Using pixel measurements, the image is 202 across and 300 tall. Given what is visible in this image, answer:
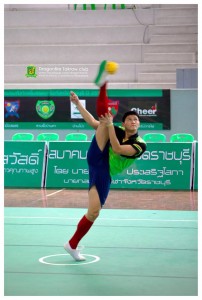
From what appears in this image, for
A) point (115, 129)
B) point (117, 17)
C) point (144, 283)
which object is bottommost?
point (144, 283)

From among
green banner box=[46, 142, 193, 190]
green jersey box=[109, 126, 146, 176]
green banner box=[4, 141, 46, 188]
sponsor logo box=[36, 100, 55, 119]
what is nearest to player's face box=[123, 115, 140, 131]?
green jersey box=[109, 126, 146, 176]

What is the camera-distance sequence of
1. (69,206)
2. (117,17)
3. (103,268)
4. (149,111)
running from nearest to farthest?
(103,268)
(69,206)
(149,111)
(117,17)

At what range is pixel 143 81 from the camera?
2027cm

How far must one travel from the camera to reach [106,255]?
6586 mm

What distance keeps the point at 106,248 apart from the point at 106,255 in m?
0.38

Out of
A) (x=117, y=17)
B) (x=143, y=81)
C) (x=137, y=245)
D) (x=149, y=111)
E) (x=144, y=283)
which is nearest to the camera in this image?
(x=144, y=283)

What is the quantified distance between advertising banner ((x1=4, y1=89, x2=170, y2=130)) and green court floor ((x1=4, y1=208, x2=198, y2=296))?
7130mm

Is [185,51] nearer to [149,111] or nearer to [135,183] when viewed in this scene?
[149,111]

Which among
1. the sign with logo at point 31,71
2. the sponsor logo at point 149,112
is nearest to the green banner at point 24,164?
the sponsor logo at point 149,112

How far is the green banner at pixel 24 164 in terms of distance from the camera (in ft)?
42.5

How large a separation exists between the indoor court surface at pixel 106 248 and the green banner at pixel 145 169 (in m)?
1.01

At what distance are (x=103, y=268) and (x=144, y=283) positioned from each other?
2.35 feet

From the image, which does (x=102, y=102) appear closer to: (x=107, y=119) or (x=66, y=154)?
(x=107, y=119)

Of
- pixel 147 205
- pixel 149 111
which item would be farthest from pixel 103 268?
pixel 149 111
